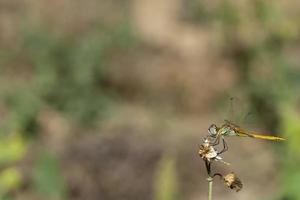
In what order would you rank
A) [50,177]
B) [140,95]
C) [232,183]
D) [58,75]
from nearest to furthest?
[232,183]
[50,177]
[58,75]
[140,95]

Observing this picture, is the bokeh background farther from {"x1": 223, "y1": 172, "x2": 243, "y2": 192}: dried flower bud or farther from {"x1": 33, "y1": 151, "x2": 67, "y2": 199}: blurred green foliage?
{"x1": 223, "y1": 172, "x2": 243, "y2": 192}: dried flower bud

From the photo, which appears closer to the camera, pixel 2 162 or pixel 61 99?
pixel 2 162

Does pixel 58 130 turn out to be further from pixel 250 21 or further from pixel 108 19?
pixel 108 19

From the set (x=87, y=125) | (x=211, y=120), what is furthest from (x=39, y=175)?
(x=211, y=120)

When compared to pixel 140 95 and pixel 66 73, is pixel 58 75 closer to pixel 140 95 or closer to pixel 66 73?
pixel 66 73

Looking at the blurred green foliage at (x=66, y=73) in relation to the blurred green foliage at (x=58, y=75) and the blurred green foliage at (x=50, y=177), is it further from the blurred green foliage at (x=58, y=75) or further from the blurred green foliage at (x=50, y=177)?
the blurred green foliage at (x=50, y=177)

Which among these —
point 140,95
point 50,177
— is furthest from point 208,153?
point 140,95

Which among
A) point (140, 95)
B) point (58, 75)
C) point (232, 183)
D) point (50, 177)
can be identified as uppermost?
point (140, 95)

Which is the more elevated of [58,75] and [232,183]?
[58,75]

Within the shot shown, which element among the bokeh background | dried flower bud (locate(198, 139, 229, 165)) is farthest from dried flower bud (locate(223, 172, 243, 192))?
the bokeh background
